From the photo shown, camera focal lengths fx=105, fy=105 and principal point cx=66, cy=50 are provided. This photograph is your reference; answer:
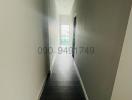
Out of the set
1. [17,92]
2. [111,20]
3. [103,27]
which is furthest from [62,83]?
[111,20]

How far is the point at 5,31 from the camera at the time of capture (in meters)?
0.89

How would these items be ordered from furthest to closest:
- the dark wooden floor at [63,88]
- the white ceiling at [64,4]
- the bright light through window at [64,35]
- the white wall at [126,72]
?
the bright light through window at [64,35] → the white ceiling at [64,4] → the dark wooden floor at [63,88] → the white wall at [126,72]

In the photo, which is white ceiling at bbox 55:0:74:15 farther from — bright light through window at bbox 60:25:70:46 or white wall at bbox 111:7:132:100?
white wall at bbox 111:7:132:100

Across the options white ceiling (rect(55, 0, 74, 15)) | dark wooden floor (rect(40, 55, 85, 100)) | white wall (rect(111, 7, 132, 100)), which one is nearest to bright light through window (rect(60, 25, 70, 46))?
white ceiling (rect(55, 0, 74, 15))

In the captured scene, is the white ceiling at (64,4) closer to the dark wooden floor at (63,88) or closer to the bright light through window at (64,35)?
the bright light through window at (64,35)

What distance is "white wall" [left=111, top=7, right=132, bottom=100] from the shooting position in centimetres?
85

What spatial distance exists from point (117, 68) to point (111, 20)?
51 centimetres

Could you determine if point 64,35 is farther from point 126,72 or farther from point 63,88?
point 126,72

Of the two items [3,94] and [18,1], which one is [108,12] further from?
[3,94]

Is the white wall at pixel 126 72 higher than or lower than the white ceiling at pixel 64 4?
lower

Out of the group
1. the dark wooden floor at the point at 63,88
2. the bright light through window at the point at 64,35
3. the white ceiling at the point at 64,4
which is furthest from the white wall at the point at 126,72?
the bright light through window at the point at 64,35

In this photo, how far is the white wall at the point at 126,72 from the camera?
0.85 meters

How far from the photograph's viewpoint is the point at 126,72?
0.89 m

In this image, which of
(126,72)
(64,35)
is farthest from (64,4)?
(126,72)
